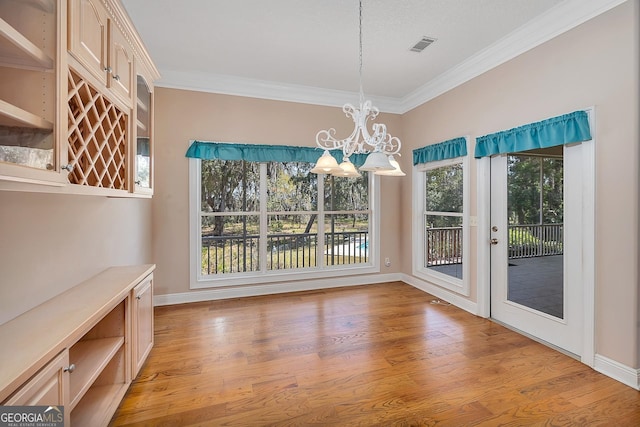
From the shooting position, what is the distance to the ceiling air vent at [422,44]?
297 cm

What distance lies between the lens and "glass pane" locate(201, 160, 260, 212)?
4066 mm

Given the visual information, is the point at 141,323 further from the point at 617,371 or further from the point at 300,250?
the point at 617,371

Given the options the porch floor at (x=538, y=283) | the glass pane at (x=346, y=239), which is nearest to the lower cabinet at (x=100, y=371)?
the glass pane at (x=346, y=239)

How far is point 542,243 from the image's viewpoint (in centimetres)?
289

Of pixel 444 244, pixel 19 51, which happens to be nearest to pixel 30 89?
pixel 19 51

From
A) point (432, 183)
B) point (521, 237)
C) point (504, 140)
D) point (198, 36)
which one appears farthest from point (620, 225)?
point (198, 36)

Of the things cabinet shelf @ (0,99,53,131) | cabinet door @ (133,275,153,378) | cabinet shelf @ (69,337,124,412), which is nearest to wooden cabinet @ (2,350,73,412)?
cabinet shelf @ (69,337,124,412)

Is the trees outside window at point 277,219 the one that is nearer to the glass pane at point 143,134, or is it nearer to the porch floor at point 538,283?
the glass pane at point 143,134

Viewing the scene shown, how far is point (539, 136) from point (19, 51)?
3550 millimetres

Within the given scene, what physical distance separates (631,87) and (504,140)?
99 cm

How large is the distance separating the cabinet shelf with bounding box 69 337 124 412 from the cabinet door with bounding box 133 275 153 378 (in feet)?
0.52

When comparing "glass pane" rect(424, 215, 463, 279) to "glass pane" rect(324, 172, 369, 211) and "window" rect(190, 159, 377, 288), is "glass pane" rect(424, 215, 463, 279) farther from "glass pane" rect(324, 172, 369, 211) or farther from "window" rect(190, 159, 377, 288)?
"glass pane" rect(324, 172, 369, 211)

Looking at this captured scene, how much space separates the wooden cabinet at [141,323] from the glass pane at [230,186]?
1821 mm

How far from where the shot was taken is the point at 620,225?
216 cm
